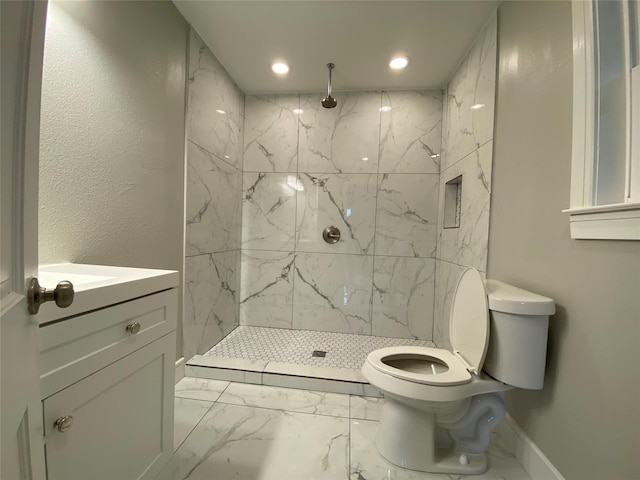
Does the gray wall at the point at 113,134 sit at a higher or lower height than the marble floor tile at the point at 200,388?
higher

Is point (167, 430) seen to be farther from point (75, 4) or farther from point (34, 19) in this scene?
point (75, 4)

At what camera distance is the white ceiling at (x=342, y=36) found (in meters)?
1.53

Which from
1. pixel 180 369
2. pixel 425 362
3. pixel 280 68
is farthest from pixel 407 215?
pixel 180 369

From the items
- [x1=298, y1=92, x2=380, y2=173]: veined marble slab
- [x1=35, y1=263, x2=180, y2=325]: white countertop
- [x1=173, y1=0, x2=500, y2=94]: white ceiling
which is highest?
[x1=173, y1=0, x2=500, y2=94]: white ceiling

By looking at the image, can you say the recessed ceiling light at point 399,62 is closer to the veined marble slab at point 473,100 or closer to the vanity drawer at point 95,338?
the veined marble slab at point 473,100

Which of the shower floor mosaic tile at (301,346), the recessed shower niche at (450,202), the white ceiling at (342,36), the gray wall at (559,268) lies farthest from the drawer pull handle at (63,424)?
the recessed shower niche at (450,202)

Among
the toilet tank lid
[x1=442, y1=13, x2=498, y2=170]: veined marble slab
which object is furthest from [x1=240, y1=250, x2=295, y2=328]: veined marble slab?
the toilet tank lid

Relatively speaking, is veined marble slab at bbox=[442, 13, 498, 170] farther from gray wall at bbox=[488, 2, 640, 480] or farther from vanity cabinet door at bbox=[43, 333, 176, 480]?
vanity cabinet door at bbox=[43, 333, 176, 480]

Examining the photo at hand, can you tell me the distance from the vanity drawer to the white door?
177 mm

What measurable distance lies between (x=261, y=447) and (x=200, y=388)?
66 cm

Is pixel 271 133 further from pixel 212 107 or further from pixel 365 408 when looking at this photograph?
pixel 365 408

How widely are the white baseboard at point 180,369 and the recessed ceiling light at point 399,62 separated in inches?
100

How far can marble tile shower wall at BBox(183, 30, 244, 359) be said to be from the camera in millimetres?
1811

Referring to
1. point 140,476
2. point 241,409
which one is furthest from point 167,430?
point 241,409
